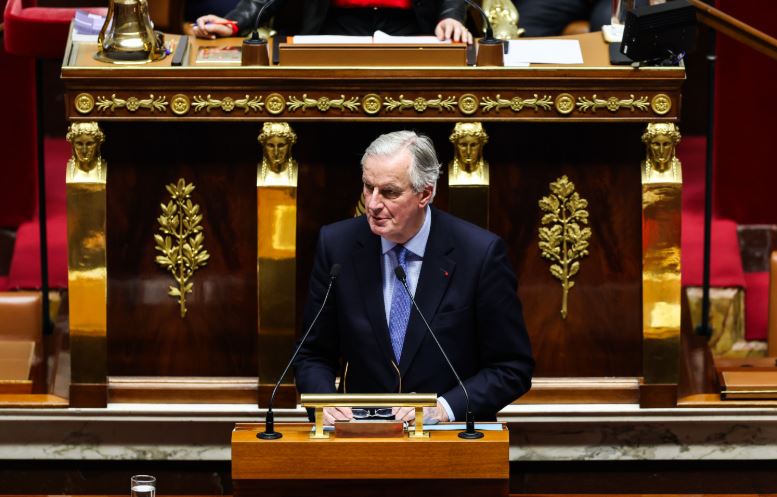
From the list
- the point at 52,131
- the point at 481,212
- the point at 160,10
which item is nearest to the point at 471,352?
the point at 481,212

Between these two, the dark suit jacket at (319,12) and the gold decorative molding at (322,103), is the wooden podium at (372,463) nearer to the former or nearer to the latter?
the gold decorative molding at (322,103)

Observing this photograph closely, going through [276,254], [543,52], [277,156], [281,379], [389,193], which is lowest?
[281,379]

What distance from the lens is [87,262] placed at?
183 inches

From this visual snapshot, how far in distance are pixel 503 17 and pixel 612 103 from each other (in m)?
0.89

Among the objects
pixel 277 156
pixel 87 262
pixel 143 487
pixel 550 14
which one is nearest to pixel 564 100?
pixel 277 156

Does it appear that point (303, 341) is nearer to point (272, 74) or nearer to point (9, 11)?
point (272, 74)

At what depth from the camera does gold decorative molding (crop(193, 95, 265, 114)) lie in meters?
4.55

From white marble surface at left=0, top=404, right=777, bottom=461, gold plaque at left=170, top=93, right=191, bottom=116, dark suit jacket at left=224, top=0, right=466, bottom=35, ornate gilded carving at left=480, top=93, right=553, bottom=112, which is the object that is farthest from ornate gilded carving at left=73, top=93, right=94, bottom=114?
ornate gilded carving at left=480, top=93, right=553, bottom=112

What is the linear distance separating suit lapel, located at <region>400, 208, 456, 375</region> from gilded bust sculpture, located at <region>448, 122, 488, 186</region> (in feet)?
2.88

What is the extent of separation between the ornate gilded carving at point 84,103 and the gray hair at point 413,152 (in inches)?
47.0

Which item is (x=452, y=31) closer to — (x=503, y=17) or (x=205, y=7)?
(x=503, y=17)

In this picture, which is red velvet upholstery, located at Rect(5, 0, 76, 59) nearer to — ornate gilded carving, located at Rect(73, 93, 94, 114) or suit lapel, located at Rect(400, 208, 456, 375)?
ornate gilded carving, located at Rect(73, 93, 94, 114)

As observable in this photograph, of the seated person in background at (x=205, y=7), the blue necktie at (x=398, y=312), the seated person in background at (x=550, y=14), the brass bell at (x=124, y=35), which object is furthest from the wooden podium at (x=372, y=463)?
the seated person in background at (x=550, y=14)

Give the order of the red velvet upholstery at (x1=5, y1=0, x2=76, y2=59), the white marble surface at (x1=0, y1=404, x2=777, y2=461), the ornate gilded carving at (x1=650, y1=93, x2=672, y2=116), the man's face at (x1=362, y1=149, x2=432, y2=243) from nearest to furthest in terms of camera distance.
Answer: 1. the man's face at (x1=362, y1=149, x2=432, y2=243)
2. the ornate gilded carving at (x1=650, y1=93, x2=672, y2=116)
3. the white marble surface at (x1=0, y1=404, x2=777, y2=461)
4. the red velvet upholstery at (x1=5, y1=0, x2=76, y2=59)
